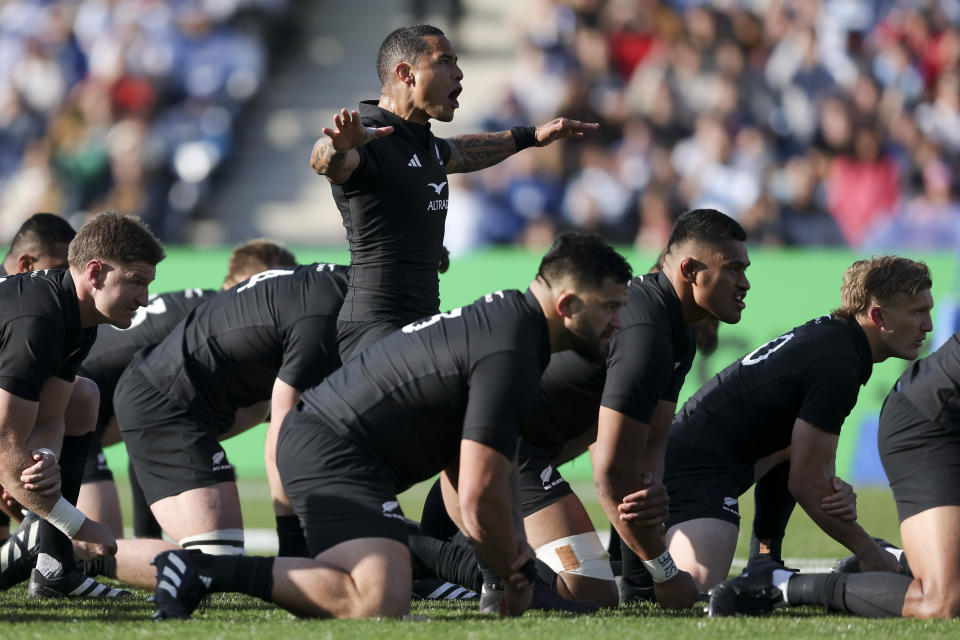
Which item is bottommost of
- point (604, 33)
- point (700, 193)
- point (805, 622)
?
point (805, 622)

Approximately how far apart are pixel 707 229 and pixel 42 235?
11.1 feet

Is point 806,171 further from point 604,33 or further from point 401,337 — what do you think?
point 401,337

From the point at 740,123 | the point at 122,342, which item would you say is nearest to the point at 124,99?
the point at 740,123

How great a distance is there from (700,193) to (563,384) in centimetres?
903

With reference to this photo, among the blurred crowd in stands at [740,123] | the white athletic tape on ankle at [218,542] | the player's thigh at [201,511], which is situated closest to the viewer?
the white athletic tape on ankle at [218,542]

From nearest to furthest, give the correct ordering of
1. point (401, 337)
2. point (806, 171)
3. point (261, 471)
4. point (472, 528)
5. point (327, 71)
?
point (472, 528) < point (401, 337) < point (261, 471) < point (806, 171) < point (327, 71)

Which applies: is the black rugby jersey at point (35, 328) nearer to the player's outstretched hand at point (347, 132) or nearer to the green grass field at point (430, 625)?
the green grass field at point (430, 625)

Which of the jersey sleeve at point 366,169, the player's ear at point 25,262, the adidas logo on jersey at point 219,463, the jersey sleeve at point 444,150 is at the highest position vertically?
the jersey sleeve at point 444,150

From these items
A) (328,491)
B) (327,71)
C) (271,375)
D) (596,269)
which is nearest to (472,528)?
(328,491)

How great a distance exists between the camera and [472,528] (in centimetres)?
494

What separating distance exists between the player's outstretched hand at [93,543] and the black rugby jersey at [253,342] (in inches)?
41.6

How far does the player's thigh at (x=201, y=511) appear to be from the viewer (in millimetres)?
6199

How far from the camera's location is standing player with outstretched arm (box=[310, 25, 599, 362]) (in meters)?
6.08

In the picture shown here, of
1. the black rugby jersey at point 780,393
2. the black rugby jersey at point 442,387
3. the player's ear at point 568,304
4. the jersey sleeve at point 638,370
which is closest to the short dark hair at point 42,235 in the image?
the black rugby jersey at point 442,387
